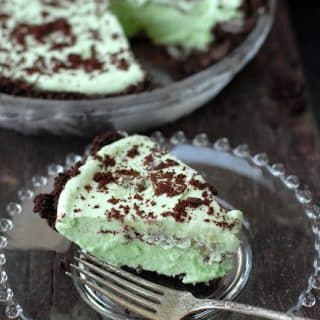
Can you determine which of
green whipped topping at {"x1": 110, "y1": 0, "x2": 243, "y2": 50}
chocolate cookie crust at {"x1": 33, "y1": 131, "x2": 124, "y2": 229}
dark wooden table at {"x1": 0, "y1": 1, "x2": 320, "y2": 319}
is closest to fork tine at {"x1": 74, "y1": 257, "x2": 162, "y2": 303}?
chocolate cookie crust at {"x1": 33, "y1": 131, "x2": 124, "y2": 229}

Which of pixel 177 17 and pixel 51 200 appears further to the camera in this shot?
pixel 177 17

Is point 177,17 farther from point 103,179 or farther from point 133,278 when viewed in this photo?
point 133,278

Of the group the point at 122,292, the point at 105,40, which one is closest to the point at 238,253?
the point at 122,292

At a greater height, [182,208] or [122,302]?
[182,208]

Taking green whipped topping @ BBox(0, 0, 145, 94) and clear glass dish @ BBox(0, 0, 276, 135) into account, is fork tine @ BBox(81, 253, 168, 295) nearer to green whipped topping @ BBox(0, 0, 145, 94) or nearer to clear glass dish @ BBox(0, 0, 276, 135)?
clear glass dish @ BBox(0, 0, 276, 135)

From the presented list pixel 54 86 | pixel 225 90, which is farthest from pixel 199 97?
pixel 54 86

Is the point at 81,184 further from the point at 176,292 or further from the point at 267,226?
the point at 267,226
